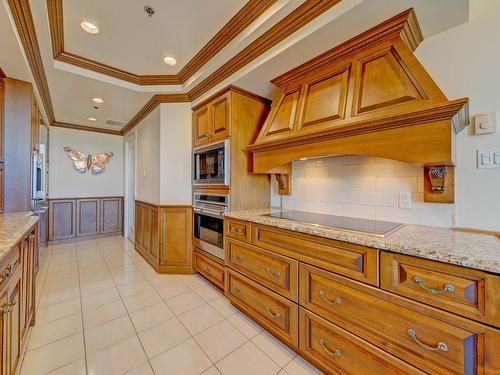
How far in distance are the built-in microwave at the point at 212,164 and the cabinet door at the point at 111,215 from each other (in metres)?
3.11

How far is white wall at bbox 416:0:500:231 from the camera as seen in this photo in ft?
4.30

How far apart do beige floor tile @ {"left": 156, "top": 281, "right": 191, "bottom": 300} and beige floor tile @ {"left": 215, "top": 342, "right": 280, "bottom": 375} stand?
1085 millimetres

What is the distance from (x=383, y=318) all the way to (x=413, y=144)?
0.97 metres

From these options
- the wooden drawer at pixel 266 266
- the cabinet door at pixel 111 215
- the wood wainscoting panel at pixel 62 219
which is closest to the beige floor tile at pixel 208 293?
the wooden drawer at pixel 266 266

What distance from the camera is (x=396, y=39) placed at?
1.41 m

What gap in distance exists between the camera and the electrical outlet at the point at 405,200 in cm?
159

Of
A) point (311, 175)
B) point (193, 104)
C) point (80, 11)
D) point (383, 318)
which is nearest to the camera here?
point (383, 318)

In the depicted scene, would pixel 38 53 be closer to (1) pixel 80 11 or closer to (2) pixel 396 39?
(1) pixel 80 11

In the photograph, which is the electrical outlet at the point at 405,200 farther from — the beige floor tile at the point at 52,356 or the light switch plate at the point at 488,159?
the beige floor tile at the point at 52,356

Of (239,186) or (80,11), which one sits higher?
(80,11)

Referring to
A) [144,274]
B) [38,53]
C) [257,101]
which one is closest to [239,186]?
[257,101]

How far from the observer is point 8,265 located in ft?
3.54

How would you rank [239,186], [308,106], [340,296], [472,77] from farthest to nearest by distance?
1. [239,186]
2. [308,106]
3. [472,77]
4. [340,296]

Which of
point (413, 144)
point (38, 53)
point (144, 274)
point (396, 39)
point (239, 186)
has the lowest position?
point (144, 274)
